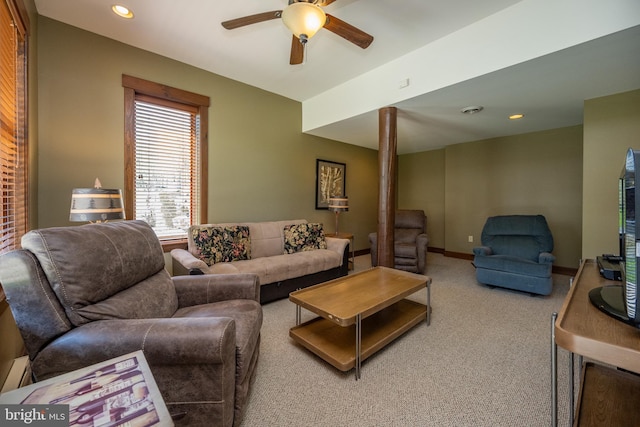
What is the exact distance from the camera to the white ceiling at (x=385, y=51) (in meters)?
2.10

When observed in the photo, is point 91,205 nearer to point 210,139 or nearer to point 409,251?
point 210,139

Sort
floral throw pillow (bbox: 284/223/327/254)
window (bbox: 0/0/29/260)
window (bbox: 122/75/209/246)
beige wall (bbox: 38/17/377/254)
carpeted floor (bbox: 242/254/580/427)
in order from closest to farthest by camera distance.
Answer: carpeted floor (bbox: 242/254/580/427) < window (bbox: 0/0/29/260) < beige wall (bbox: 38/17/377/254) < window (bbox: 122/75/209/246) < floral throw pillow (bbox: 284/223/327/254)

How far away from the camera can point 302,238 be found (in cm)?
361

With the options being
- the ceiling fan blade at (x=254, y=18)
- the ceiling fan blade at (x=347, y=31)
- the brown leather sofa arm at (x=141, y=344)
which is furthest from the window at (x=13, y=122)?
the ceiling fan blade at (x=347, y=31)

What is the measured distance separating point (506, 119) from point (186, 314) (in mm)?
4433

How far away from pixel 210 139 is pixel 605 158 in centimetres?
449

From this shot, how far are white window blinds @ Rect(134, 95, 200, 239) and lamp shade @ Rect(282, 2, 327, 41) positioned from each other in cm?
207

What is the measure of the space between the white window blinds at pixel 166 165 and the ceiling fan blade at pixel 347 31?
2.13 meters

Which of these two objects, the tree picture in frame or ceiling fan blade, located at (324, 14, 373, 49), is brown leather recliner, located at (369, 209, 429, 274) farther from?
ceiling fan blade, located at (324, 14, 373, 49)

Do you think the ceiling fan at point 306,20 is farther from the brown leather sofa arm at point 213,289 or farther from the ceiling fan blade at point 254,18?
the brown leather sofa arm at point 213,289

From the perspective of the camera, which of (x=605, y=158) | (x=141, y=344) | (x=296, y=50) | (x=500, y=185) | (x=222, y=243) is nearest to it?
(x=141, y=344)

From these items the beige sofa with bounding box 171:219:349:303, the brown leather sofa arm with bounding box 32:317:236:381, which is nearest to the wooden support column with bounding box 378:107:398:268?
the beige sofa with bounding box 171:219:349:303

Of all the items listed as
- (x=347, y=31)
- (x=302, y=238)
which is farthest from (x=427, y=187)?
(x=347, y=31)

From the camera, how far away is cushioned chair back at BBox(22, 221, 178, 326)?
3.71 feet
